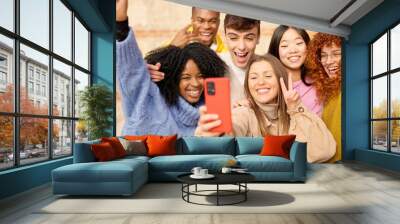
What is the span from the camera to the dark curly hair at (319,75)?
350 inches

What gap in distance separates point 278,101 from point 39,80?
5.17 m

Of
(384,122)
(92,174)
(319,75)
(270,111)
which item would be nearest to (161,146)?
(92,174)

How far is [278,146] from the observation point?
254 inches

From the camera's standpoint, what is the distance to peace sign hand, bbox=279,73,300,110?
29.0 feet

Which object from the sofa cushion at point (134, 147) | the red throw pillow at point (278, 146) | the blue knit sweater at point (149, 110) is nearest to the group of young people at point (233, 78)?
the blue knit sweater at point (149, 110)

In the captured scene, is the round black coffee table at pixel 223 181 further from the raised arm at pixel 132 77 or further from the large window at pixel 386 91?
the large window at pixel 386 91

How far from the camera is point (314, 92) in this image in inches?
350

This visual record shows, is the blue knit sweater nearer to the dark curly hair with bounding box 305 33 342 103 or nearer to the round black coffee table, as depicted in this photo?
the dark curly hair with bounding box 305 33 342 103

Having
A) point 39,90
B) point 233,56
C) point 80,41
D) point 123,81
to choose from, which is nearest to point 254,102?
point 233,56

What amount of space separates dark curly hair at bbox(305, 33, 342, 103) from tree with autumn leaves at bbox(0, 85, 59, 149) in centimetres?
565

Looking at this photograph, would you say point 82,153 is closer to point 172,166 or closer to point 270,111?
point 172,166

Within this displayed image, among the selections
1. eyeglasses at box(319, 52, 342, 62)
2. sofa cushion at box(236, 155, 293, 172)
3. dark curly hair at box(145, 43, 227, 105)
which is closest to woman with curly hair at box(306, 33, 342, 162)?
eyeglasses at box(319, 52, 342, 62)

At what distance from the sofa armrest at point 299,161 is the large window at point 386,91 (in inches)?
112

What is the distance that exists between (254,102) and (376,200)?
14.4 ft
